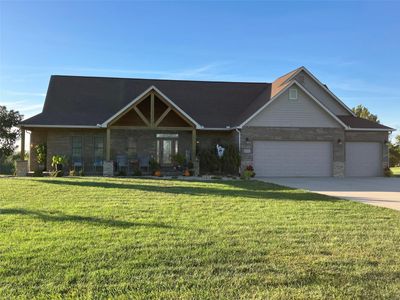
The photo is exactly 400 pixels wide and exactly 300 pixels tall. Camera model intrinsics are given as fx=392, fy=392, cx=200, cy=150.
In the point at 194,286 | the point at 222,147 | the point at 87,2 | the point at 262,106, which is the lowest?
the point at 194,286

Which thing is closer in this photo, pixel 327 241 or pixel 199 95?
pixel 327 241

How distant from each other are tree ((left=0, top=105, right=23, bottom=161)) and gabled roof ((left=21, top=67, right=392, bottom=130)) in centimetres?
689

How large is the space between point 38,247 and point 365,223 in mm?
5976

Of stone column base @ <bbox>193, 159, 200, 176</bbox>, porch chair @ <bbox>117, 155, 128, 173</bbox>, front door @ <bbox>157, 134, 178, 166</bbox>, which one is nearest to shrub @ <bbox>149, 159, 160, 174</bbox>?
porch chair @ <bbox>117, 155, 128, 173</bbox>

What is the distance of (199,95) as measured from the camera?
25375 mm

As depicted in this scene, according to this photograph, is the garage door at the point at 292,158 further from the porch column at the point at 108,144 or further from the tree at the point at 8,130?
the tree at the point at 8,130

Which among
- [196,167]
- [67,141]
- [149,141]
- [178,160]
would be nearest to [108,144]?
[149,141]

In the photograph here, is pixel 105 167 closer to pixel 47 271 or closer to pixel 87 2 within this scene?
pixel 87 2

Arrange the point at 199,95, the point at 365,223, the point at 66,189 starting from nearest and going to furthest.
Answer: the point at 365,223 → the point at 66,189 → the point at 199,95

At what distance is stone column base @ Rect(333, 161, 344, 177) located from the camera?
70.1 ft

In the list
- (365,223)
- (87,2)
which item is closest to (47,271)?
(365,223)

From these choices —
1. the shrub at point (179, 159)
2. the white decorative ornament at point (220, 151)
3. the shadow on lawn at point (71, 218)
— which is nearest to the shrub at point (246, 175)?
the white decorative ornament at point (220, 151)

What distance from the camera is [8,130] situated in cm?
2980

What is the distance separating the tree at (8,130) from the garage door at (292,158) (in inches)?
740
